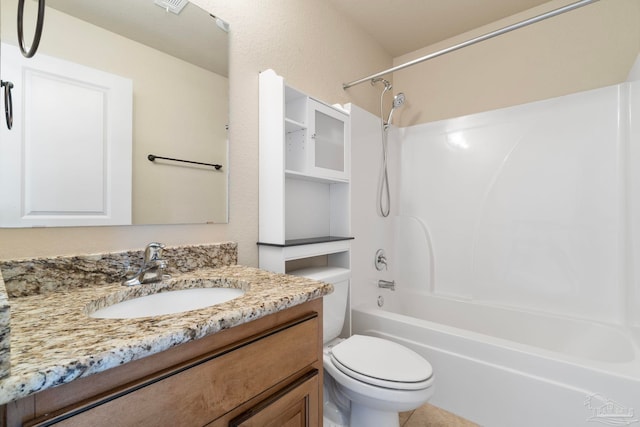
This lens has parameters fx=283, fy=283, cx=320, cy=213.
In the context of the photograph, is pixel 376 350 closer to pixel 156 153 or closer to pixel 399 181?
pixel 156 153

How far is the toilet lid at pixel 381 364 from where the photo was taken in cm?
109

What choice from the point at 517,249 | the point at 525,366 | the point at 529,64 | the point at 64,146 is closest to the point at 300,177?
the point at 64,146

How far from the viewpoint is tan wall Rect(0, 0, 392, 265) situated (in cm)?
92

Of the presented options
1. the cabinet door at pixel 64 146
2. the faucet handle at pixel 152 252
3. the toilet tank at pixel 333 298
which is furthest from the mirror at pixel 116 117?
the toilet tank at pixel 333 298

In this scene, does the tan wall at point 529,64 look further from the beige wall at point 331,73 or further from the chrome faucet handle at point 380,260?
the chrome faucet handle at point 380,260

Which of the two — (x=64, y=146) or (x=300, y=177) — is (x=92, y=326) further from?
(x=300, y=177)

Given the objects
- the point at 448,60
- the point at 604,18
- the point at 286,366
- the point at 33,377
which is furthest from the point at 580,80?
the point at 33,377

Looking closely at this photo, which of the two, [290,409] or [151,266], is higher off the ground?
[151,266]

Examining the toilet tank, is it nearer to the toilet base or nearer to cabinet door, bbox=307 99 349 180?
the toilet base

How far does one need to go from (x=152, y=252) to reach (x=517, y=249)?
7.25 ft

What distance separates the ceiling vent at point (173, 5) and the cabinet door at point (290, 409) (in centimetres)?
147

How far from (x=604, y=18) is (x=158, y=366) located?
A: 2.94m

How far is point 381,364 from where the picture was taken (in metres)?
1.19

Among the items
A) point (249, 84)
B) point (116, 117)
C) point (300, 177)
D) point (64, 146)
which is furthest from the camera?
point (300, 177)
